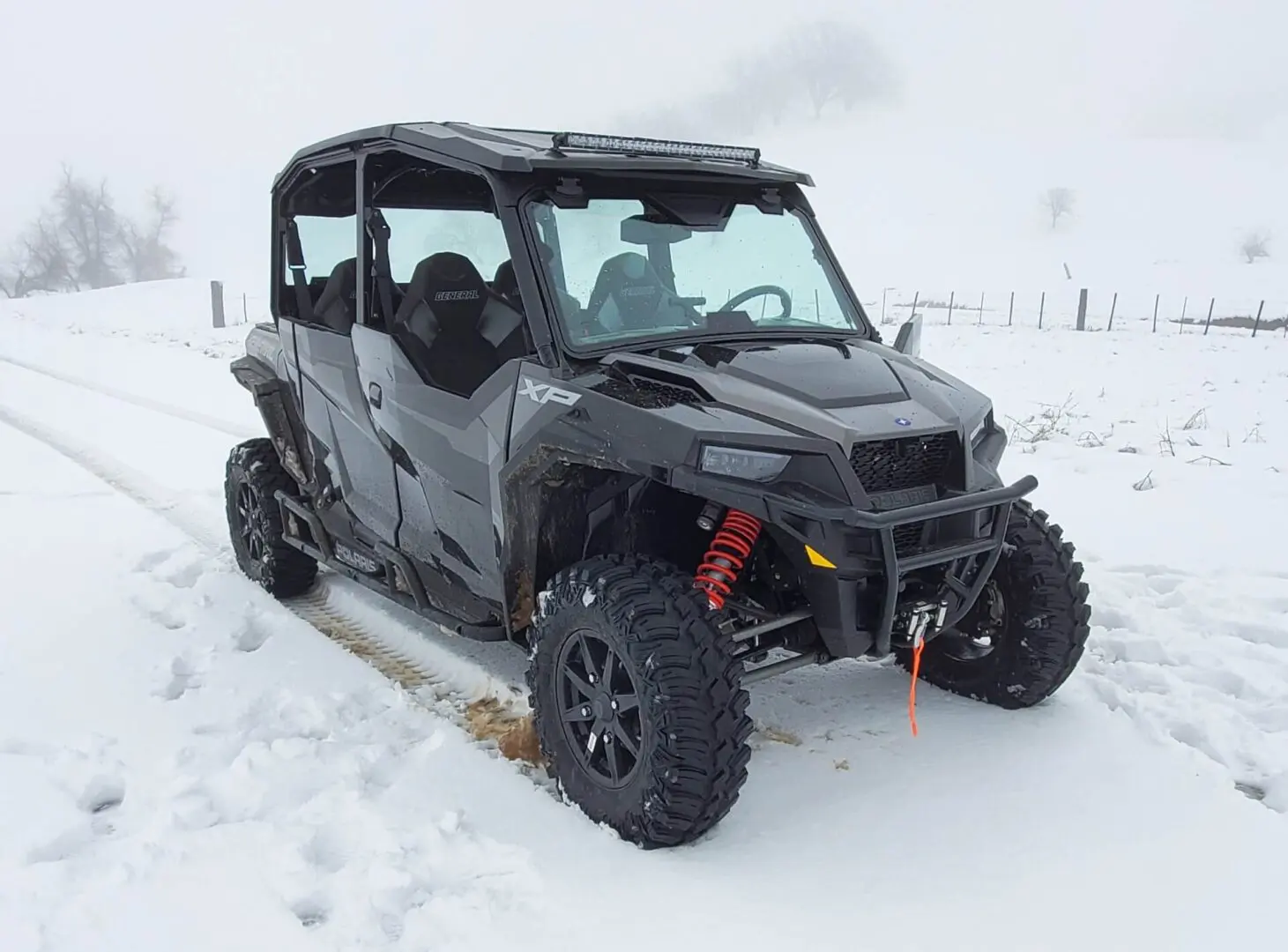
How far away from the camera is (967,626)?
4055 millimetres

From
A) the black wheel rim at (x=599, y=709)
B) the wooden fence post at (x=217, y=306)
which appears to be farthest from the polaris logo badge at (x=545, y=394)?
the wooden fence post at (x=217, y=306)

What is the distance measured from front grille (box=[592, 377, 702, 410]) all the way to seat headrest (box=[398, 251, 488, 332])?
1028mm

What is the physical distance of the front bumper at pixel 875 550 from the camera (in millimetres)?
2838

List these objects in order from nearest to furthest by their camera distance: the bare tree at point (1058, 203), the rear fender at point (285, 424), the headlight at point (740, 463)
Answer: the headlight at point (740, 463) < the rear fender at point (285, 424) < the bare tree at point (1058, 203)

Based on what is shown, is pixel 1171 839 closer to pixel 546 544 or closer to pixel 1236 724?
pixel 1236 724

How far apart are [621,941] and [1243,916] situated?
5.59 feet

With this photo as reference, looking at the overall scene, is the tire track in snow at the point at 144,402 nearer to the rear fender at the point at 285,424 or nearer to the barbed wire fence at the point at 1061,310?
the rear fender at the point at 285,424

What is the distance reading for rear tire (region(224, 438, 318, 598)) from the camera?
5188mm

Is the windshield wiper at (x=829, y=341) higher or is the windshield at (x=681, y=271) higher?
the windshield at (x=681, y=271)

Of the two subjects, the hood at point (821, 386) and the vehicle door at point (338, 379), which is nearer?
the hood at point (821, 386)

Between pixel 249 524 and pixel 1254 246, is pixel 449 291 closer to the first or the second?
pixel 249 524

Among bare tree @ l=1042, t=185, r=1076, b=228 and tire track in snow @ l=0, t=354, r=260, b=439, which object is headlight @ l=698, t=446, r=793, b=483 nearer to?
tire track in snow @ l=0, t=354, r=260, b=439

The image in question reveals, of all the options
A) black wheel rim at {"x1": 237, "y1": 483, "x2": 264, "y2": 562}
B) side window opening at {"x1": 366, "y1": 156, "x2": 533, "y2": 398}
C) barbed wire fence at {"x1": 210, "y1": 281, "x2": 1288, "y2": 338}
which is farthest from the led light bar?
barbed wire fence at {"x1": 210, "y1": 281, "x2": 1288, "y2": 338}

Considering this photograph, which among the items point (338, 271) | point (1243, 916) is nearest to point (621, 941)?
point (1243, 916)
